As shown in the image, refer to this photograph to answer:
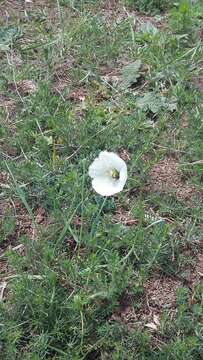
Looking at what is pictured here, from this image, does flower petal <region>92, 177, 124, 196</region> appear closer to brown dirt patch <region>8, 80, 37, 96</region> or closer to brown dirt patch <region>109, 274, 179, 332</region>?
brown dirt patch <region>109, 274, 179, 332</region>

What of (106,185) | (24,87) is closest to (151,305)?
(106,185)

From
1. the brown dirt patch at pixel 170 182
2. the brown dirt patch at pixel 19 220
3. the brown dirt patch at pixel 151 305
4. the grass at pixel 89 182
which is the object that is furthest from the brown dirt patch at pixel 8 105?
the brown dirt patch at pixel 151 305

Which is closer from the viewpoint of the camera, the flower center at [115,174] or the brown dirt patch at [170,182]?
the flower center at [115,174]

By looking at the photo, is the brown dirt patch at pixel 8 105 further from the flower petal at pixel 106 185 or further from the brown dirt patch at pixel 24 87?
the flower petal at pixel 106 185

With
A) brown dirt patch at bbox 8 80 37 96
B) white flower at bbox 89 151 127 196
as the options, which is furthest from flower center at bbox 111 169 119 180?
brown dirt patch at bbox 8 80 37 96

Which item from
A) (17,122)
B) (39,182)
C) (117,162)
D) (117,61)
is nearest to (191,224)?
(117,162)
